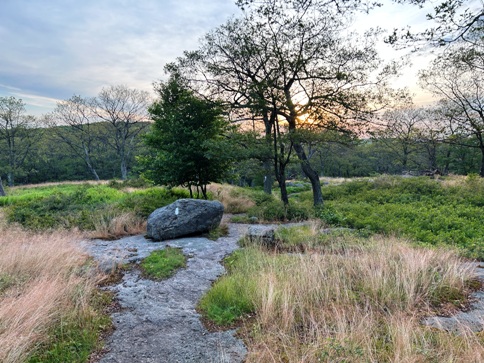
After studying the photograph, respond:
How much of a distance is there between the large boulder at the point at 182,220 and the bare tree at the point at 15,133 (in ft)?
103

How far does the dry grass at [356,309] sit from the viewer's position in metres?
2.41

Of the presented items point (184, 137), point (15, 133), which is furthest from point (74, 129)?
point (184, 137)

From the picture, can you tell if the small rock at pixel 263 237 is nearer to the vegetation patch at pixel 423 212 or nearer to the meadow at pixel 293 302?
the meadow at pixel 293 302

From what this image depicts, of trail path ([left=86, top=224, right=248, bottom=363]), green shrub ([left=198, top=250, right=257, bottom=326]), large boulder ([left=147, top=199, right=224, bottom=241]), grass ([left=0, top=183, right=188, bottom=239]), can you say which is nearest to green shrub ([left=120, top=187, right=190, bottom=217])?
grass ([left=0, top=183, right=188, bottom=239])

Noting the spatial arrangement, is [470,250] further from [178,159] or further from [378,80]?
[178,159]

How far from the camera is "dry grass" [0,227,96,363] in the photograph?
247 cm

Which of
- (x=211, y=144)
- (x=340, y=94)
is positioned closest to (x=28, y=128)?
(x=211, y=144)

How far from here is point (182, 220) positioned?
24.5 ft

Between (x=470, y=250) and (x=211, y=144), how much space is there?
815 cm

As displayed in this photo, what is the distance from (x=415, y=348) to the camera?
2.41 metres

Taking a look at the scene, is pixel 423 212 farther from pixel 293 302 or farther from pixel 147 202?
pixel 147 202

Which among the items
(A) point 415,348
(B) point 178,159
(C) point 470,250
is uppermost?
(B) point 178,159

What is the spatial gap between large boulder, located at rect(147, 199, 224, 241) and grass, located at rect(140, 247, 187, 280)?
50.5 inches

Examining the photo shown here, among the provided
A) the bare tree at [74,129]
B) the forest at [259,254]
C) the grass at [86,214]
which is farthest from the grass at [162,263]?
the bare tree at [74,129]
